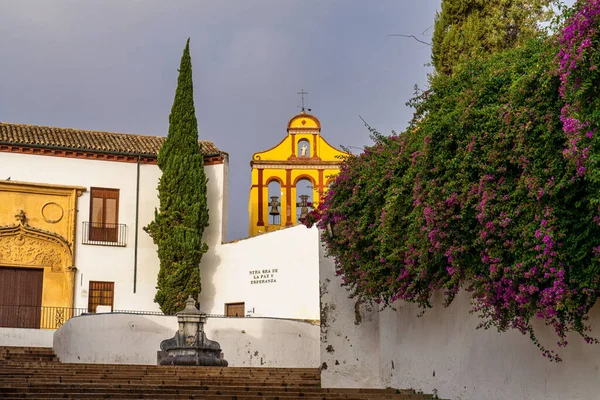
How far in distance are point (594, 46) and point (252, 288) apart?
2264 centimetres

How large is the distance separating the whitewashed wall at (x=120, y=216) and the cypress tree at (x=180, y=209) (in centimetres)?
87

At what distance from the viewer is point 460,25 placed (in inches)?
698

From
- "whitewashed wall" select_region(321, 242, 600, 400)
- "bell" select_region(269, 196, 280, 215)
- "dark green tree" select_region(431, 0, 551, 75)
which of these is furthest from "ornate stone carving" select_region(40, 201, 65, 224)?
"whitewashed wall" select_region(321, 242, 600, 400)

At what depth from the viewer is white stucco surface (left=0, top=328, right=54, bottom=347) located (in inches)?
985

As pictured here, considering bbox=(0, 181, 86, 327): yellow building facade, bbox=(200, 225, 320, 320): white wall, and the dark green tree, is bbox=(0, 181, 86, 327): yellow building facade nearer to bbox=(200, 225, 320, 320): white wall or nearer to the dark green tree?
bbox=(200, 225, 320, 320): white wall

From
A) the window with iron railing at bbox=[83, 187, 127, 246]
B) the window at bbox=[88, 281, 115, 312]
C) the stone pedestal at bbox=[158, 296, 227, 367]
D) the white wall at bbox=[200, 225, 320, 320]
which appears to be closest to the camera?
the stone pedestal at bbox=[158, 296, 227, 367]

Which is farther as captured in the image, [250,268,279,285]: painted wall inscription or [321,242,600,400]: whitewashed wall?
[250,268,279,285]: painted wall inscription

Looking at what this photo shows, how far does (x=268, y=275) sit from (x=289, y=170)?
6299mm

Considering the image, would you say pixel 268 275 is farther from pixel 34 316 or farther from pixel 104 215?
pixel 34 316

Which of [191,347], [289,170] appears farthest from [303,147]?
[191,347]

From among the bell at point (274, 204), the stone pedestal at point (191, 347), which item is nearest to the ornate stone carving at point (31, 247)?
the bell at point (274, 204)

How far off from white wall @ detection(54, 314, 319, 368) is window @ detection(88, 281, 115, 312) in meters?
5.04

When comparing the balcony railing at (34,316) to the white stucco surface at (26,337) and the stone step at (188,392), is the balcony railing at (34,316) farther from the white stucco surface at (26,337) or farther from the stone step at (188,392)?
the stone step at (188,392)

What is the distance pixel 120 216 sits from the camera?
A: 29703 mm
